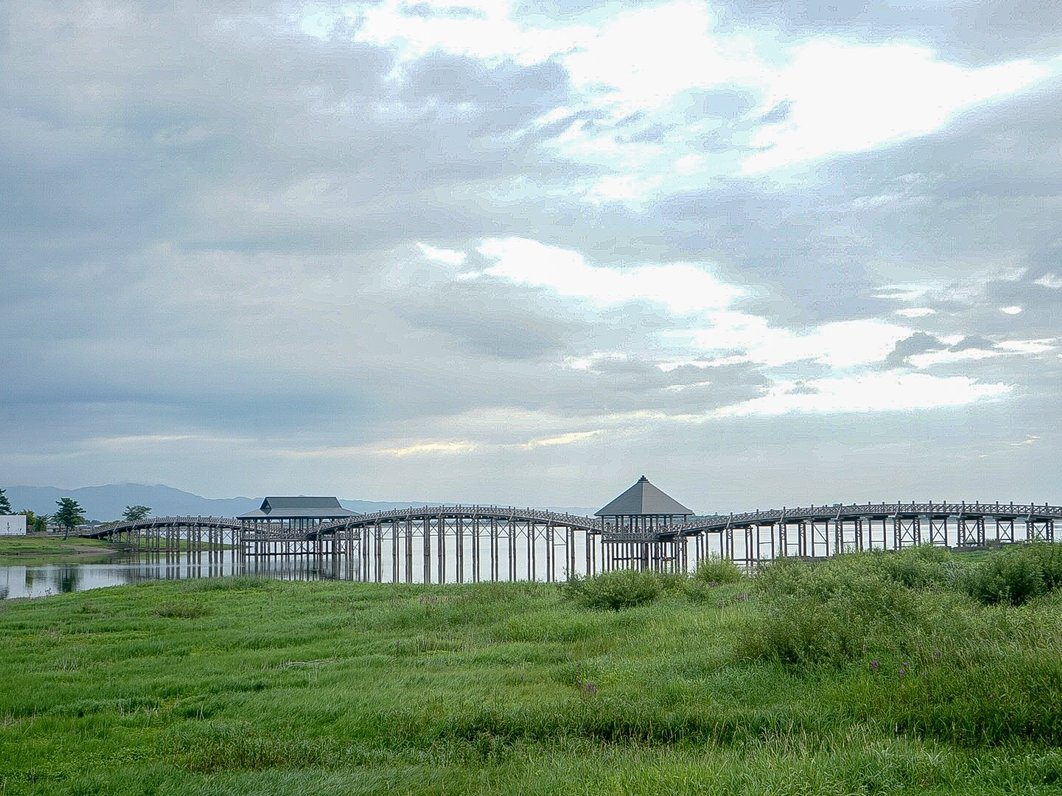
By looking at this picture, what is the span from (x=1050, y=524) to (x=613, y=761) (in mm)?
48376

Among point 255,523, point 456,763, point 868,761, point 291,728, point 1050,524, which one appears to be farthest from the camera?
point 255,523

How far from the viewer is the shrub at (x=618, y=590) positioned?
22047 millimetres

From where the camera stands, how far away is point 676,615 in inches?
716

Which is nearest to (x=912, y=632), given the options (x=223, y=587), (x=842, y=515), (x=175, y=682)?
(x=175, y=682)

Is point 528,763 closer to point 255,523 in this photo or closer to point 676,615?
point 676,615

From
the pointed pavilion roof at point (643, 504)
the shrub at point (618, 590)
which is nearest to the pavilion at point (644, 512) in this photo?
the pointed pavilion roof at point (643, 504)

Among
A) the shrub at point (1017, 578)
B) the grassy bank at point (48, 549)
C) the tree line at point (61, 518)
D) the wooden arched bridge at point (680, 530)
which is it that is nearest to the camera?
the shrub at point (1017, 578)

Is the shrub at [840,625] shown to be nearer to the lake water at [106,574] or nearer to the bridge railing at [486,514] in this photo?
the lake water at [106,574]

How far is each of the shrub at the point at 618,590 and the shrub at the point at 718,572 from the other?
3446 millimetres

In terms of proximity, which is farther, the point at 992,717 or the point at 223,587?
the point at 223,587

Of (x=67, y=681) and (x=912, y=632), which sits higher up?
(x=912, y=632)

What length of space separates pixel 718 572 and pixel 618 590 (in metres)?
5.67

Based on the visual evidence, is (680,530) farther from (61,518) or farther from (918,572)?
(61,518)

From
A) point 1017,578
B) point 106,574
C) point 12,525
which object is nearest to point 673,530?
point 106,574
